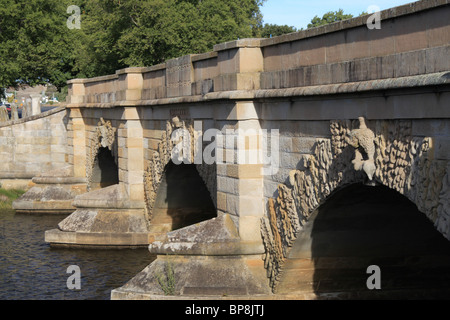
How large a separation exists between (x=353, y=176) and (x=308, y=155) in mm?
1480

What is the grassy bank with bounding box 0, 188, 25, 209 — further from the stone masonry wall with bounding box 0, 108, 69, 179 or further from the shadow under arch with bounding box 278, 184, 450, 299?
the shadow under arch with bounding box 278, 184, 450, 299

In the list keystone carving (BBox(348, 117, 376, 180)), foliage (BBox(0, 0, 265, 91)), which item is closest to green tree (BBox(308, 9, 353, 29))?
foliage (BBox(0, 0, 265, 91))

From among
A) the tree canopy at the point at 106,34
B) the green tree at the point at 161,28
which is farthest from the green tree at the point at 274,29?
the green tree at the point at 161,28

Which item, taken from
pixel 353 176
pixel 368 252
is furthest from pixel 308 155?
pixel 368 252

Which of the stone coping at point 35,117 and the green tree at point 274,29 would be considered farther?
the green tree at point 274,29

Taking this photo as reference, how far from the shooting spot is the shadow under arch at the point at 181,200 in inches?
794

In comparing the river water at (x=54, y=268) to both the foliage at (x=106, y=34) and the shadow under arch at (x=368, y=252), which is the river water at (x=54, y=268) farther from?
the foliage at (x=106, y=34)

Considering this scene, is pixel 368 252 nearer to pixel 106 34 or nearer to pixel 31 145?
pixel 31 145

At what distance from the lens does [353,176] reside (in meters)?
10.5

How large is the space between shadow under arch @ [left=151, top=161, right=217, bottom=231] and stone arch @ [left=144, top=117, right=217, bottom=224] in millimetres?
149

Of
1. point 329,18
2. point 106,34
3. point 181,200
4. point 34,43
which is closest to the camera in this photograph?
point 181,200

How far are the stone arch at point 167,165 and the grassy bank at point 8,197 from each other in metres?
9.77
